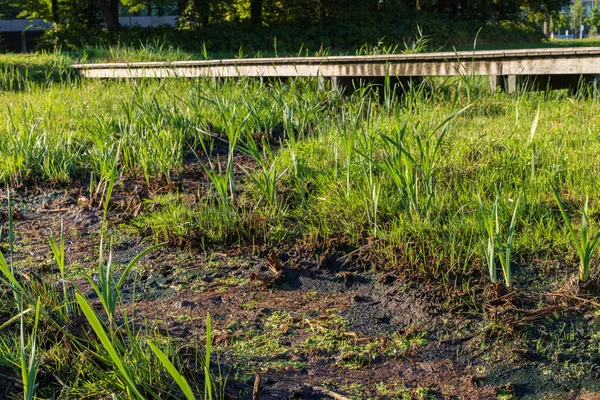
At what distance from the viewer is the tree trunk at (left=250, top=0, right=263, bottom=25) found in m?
21.9

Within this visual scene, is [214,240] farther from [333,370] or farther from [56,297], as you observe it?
[333,370]

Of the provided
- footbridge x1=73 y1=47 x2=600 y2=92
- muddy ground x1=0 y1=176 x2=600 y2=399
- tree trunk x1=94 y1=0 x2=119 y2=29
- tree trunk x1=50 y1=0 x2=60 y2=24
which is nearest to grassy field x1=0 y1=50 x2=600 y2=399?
muddy ground x1=0 y1=176 x2=600 y2=399

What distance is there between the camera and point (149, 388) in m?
1.90

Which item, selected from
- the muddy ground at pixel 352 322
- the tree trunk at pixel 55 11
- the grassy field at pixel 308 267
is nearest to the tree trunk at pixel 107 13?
the tree trunk at pixel 55 11

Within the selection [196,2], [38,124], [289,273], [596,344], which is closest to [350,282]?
[289,273]

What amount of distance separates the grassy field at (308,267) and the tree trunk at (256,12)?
58.7 feet

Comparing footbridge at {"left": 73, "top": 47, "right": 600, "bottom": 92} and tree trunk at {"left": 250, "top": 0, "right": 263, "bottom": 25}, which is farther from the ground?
tree trunk at {"left": 250, "top": 0, "right": 263, "bottom": 25}

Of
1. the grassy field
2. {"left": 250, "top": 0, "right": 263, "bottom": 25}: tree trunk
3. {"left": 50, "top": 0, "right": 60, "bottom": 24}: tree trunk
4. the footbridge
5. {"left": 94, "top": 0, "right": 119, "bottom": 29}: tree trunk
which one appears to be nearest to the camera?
the grassy field

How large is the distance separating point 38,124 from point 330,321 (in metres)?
3.49

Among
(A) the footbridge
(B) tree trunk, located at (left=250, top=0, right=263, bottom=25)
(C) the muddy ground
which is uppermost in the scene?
(B) tree trunk, located at (left=250, top=0, right=263, bottom=25)

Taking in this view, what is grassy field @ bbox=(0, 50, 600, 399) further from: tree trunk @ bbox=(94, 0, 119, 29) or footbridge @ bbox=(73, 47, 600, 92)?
tree trunk @ bbox=(94, 0, 119, 29)

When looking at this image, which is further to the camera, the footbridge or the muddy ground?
the footbridge

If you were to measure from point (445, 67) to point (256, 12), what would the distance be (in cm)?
1717

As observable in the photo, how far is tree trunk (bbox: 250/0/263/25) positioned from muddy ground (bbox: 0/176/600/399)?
1951 centimetres
